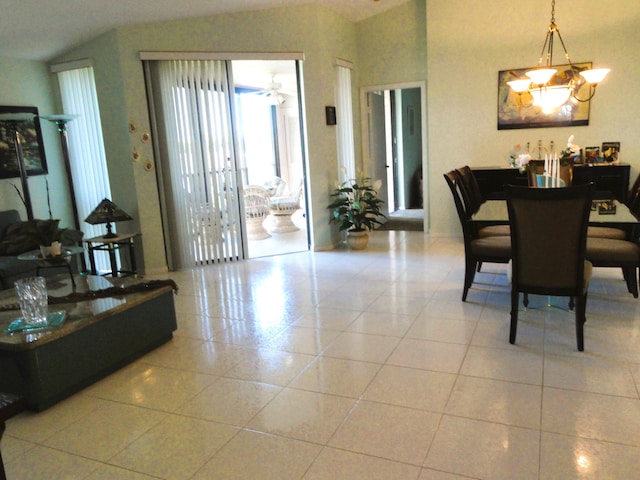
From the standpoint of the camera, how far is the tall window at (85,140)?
5.21 m

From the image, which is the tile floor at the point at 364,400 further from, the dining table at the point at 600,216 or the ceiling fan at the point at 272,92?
the ceiling fan at the point at 272,92

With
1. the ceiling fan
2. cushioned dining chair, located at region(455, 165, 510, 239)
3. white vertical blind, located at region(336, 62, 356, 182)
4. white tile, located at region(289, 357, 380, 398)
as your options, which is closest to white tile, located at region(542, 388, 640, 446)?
white tile, located at region(289, 357, 380, 398)

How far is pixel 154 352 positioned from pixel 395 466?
6.09 feet

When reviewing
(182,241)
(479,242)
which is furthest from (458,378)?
(182,241)

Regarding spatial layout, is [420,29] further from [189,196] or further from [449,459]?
[449,459]

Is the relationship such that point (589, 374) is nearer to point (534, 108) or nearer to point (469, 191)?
point (469, 191)

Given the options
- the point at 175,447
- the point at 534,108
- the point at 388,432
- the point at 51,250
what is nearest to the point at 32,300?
the point at 175,447

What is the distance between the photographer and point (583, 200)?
2.63 m

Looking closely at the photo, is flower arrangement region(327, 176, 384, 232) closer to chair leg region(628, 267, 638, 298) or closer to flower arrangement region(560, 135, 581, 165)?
flower arrangement region(560, 135, 581, 165)

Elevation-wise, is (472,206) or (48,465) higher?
(472,206)

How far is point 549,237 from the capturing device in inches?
109

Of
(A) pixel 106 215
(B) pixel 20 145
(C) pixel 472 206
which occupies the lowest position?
(C) pixel 472 206

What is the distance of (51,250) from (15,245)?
2.94 feet

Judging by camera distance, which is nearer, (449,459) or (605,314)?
(449,459)
